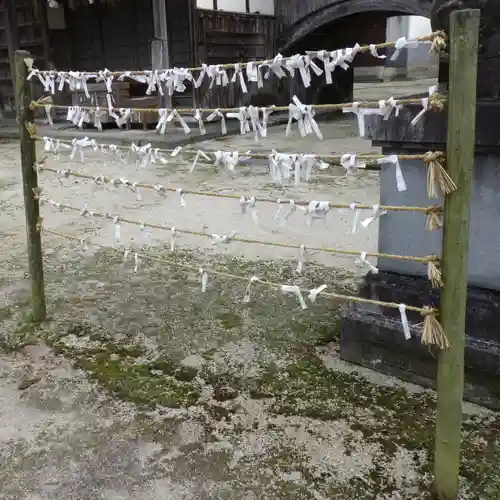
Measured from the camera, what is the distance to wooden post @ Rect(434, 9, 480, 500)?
170 centimetres

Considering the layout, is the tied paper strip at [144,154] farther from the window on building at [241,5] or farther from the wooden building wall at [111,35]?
the wooden building wall at [111,35]

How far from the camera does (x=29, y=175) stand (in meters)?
3.20

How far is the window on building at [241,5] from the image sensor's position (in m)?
11.8

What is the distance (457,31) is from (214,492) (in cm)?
172

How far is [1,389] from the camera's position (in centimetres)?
273

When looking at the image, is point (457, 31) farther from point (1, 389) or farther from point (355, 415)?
point (1, 389)

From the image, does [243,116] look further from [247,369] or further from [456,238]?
[247,369]

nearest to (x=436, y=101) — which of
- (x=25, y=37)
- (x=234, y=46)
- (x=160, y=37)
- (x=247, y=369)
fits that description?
(x=247, y=369)

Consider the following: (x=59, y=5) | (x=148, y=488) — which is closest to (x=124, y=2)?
(x=59, y=5)

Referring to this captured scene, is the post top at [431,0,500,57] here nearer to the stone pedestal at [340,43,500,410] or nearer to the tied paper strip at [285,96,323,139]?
the stone pedestal at [340,43,500,410]

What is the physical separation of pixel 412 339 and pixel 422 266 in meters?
0.38

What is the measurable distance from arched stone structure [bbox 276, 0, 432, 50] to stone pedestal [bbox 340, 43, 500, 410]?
8.21 metres

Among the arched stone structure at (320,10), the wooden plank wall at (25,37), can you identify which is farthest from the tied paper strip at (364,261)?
the wooden plank wall at (25,37)

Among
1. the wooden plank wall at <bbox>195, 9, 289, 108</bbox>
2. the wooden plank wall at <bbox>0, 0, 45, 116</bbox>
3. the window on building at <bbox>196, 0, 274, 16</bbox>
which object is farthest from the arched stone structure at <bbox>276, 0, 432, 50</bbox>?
the wooden plank wall at <bbox>0, 0, 45, 116</bbox>
